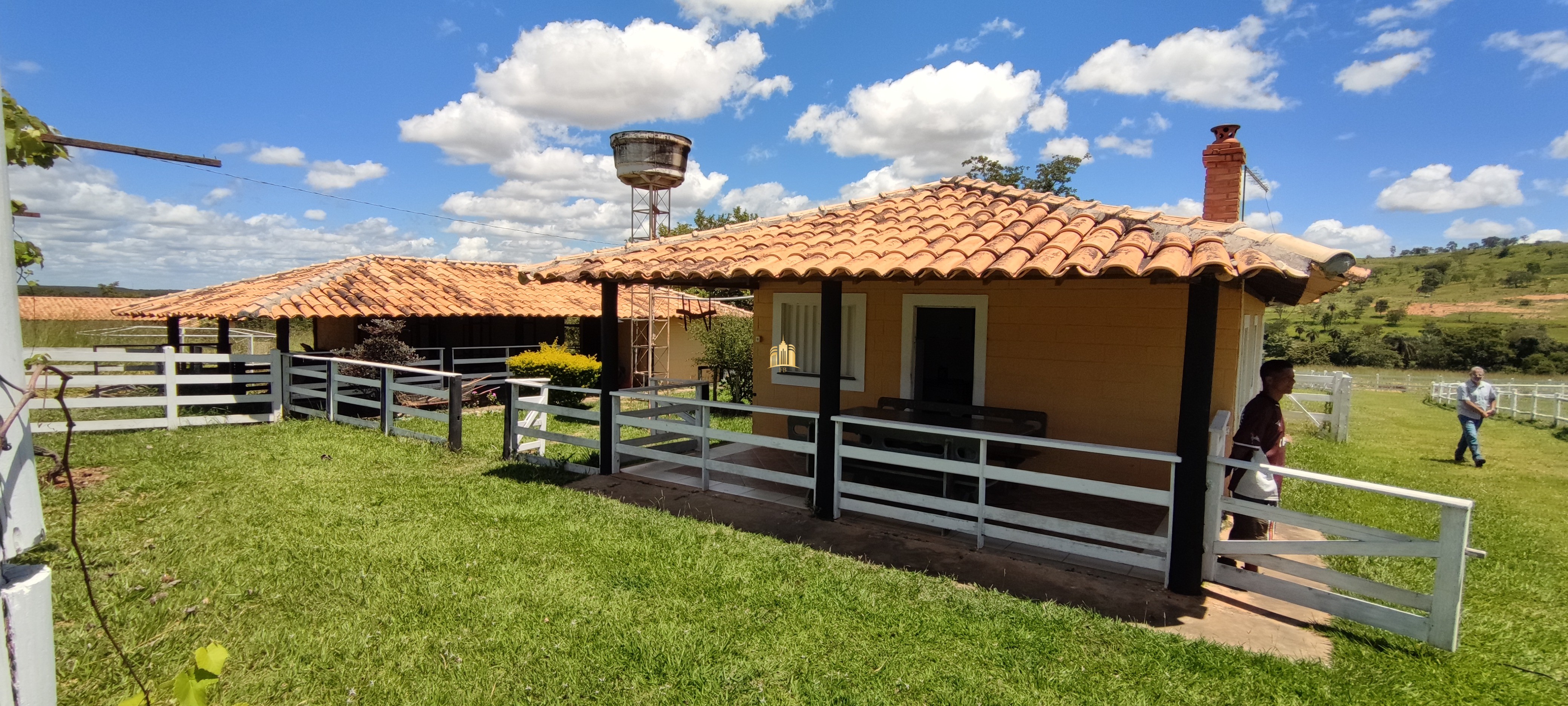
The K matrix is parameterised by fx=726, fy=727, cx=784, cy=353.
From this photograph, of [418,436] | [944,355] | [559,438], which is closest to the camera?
[944,355]

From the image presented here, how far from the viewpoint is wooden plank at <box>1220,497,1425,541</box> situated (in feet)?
14.7

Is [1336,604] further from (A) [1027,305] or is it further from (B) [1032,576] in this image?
(A) [1027,305]

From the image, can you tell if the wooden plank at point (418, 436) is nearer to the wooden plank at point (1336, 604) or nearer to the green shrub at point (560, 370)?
the green shrub at point (560, 370)

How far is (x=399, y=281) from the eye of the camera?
715 inches

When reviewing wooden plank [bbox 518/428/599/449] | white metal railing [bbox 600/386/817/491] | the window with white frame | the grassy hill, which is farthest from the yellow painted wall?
the grassy hill

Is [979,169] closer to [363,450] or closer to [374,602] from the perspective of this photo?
[363,450]

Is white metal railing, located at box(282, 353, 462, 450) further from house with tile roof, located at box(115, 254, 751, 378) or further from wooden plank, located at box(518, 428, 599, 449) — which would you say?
house with tile roof, located at box(115, 254, 751, 378)

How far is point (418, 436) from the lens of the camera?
1045 centimetres

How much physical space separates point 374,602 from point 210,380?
8.86m

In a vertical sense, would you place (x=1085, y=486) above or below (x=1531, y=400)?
above

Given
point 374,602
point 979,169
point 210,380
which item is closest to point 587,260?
point 374,602

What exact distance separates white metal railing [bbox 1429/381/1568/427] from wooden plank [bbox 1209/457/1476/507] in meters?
15.0

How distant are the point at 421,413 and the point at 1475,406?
16.1m

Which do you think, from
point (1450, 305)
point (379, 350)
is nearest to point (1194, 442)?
point (379, 350)
